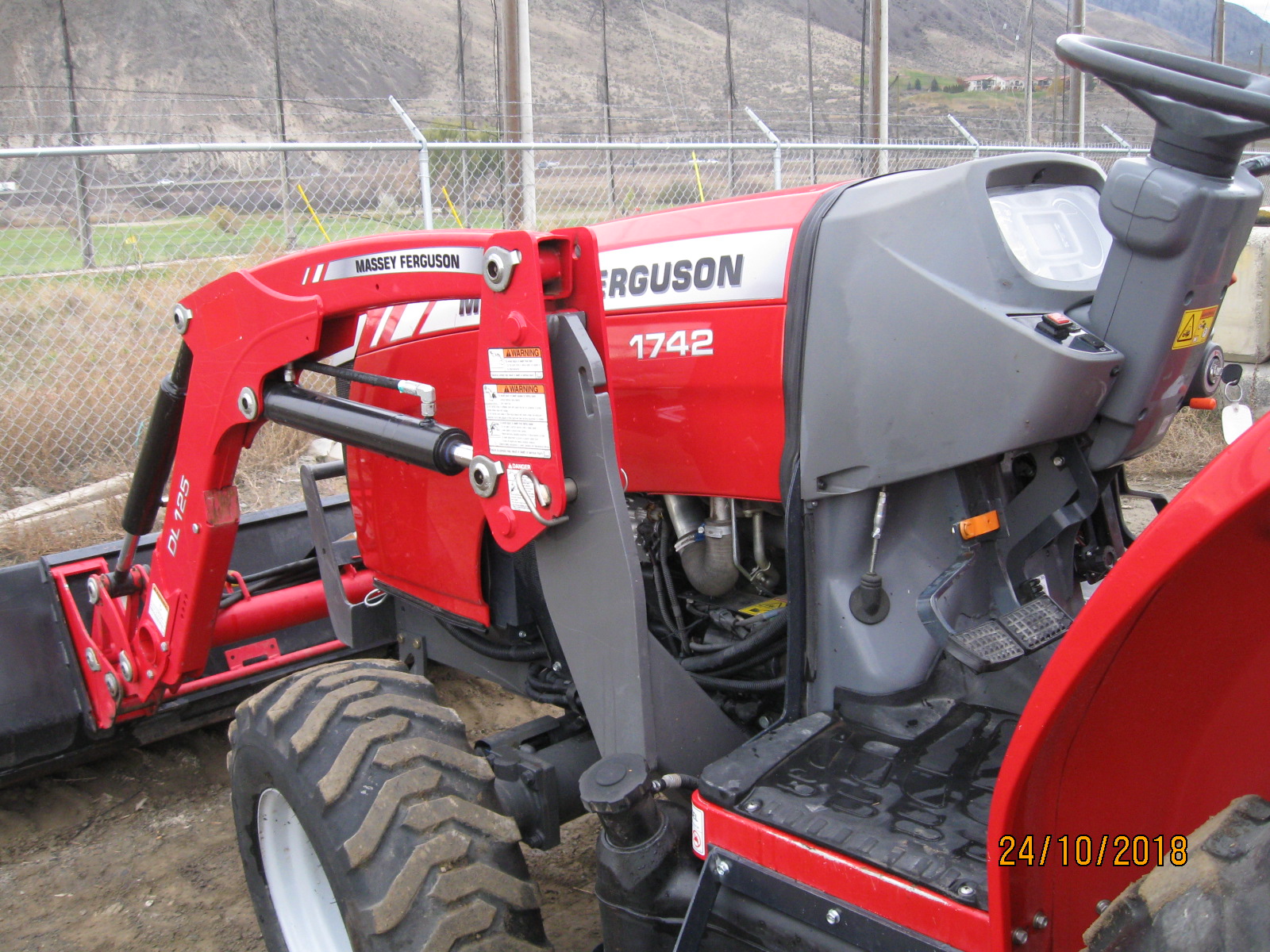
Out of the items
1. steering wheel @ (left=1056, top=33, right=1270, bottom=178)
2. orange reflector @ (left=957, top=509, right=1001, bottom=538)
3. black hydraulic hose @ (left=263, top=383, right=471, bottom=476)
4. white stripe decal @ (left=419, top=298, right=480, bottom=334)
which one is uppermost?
steering wheel @ (left=1056, top=33, right=1270, bottom=178)

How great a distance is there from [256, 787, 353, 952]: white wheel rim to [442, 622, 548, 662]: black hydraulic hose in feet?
1.93

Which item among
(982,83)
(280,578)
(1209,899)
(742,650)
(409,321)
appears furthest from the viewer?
(982,83)

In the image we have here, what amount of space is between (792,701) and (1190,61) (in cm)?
131

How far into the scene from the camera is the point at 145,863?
309 centimetres

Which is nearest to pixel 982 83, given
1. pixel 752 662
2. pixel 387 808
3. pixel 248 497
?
pixel 248 497

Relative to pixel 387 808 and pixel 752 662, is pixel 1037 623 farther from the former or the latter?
pixel 387 808

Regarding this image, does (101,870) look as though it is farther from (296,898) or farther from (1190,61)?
(1190,61)

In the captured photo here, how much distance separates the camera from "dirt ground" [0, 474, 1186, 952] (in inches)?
108

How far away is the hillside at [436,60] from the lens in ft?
95.1

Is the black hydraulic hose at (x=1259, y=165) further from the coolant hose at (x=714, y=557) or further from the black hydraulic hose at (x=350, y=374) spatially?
the black hydraulic hose at (x=350, y=374)

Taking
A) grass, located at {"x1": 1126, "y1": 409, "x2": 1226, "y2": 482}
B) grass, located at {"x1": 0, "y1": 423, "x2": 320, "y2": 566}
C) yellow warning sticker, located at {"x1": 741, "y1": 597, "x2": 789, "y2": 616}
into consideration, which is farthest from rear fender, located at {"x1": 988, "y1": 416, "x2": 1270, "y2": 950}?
grass, located at {"x1": 1126, "y1": 409, "x2": 1226, "y2": 482}

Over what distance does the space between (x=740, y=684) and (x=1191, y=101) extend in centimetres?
138

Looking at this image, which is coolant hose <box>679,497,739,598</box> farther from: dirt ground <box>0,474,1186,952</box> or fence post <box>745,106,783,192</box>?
fence post <box>745,106,783,192</box>

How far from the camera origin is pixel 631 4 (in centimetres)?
4200
